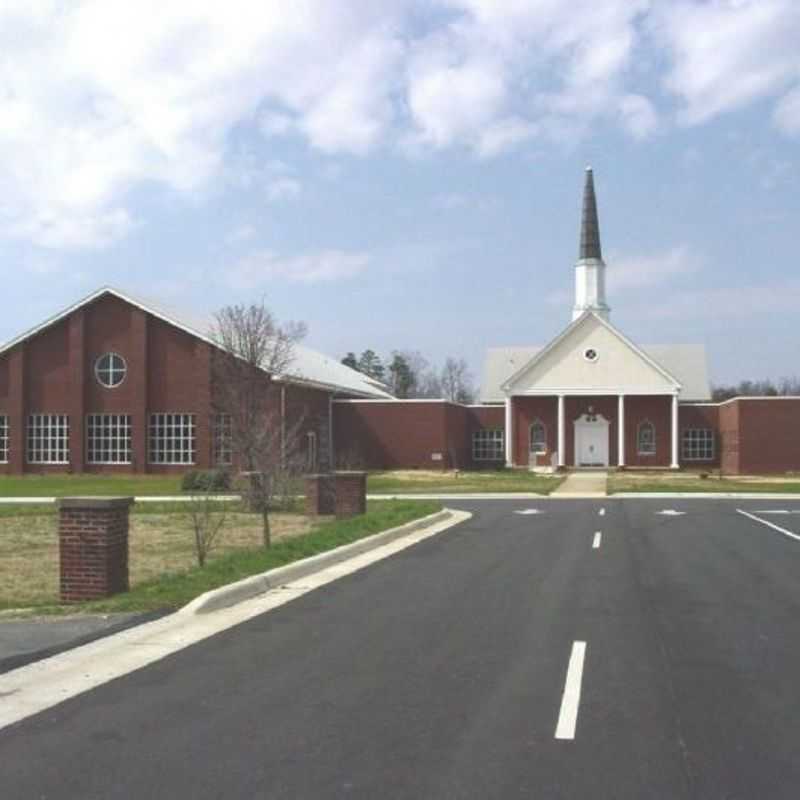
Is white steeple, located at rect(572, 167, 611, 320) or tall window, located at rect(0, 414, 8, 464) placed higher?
white steeple, located at rect(572, 167, 611, 320)

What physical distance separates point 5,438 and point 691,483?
2922 centimetres

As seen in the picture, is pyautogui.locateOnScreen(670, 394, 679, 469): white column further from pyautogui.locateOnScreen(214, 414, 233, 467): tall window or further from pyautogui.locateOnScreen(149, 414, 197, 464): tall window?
pyautogui.locateOnScreen(149, 414, 197, 464): tall window

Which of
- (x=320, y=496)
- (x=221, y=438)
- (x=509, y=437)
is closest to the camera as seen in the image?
(x=320, y=496)

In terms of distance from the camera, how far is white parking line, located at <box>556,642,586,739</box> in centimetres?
637

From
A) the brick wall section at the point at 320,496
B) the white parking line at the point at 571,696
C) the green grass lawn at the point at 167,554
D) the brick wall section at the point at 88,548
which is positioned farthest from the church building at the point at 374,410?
the white parking line at the point at 571,696

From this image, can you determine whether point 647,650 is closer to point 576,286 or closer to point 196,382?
point 196,382

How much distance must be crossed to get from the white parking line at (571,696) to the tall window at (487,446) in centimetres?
4636

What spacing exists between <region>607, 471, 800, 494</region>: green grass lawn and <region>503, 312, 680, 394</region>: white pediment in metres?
4.79

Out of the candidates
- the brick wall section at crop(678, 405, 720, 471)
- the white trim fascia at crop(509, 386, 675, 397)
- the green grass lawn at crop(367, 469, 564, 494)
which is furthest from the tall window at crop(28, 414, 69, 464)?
the brick wall section at crop(678, 405, 720, 471)

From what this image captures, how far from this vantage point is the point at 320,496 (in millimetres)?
24469

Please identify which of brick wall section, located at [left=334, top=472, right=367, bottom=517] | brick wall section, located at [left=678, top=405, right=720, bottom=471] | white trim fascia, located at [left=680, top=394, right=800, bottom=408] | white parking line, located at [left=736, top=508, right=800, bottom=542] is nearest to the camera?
white parking line, located at [left=736, top=508, right=800, bottom=542]

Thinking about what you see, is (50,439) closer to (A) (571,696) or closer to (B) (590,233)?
(B) (590,233)

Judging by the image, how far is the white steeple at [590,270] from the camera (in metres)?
59.9

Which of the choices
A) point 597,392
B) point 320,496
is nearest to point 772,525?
point 320,496
